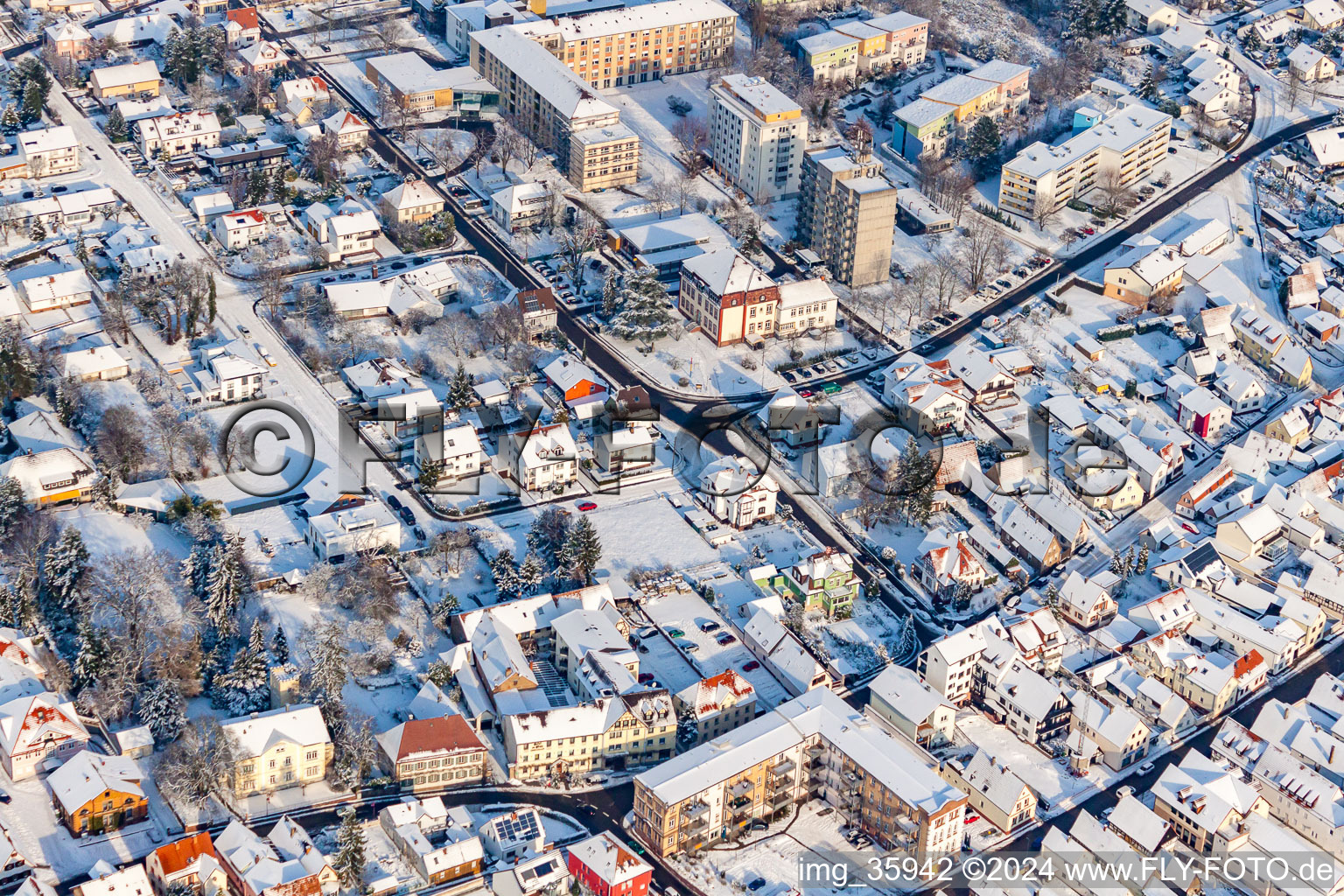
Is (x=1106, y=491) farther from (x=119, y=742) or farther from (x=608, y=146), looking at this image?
(x=119, y=742)

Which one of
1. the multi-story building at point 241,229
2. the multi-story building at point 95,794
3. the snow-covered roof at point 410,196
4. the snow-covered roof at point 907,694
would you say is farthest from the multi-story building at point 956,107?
the multi-story building at point 95,794

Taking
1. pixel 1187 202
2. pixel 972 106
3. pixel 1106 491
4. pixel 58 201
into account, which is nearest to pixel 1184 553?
pixel 1106 491

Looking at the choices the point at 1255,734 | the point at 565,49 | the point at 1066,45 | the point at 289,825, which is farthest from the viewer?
the point at 1066,45


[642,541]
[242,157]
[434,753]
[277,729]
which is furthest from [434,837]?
[242,157]

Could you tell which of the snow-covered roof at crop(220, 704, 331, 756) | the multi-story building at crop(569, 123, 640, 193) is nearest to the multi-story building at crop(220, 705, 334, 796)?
the snow-covered roof at crop(220, 704, 331, 756)

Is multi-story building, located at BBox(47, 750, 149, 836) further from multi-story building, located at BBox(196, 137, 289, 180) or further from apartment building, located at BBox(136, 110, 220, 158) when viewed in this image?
apartment building, located at BBox(136, 110, 220, 158)

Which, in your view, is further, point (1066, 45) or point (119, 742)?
point (1066, 45)
